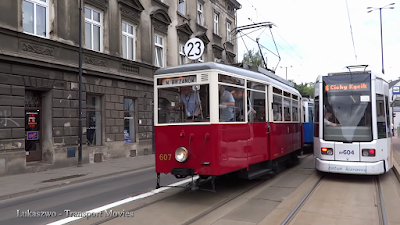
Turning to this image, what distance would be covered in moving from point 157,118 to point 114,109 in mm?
9530

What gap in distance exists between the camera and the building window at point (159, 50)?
19.9 metres

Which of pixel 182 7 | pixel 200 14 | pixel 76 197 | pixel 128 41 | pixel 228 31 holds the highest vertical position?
pixel 228 31

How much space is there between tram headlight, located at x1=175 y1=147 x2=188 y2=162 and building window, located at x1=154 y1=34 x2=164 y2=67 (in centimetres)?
1381

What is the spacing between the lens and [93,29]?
50.4 ft

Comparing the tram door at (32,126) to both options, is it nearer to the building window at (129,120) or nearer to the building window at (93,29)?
the building window at (93,29)

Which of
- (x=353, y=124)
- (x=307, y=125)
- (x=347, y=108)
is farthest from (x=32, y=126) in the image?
(x=307, y=125)

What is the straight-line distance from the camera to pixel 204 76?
658 centimetres

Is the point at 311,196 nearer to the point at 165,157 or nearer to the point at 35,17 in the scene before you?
the point at 165,157

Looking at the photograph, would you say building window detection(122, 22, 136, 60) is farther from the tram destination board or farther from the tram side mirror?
the tram side mirror

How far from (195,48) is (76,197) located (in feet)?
30.5

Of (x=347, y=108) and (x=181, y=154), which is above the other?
(x=347, y=108)

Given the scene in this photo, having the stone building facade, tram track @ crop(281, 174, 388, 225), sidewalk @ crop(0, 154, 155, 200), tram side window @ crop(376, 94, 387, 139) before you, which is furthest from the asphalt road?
tram side window @ crop(376, 94, 387, 139)

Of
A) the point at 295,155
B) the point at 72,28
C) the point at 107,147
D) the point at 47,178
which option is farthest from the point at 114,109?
the point at 295,155

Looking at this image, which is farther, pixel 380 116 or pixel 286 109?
pixel 286 109
